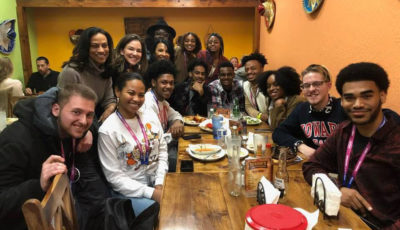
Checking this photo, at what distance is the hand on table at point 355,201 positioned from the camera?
49.5 inches

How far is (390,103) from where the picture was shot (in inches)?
70.7

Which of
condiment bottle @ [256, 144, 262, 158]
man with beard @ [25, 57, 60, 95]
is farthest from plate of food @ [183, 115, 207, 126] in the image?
man with beard @ [25, 57, 60, 95]

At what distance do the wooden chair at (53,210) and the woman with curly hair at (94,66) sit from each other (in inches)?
46.3

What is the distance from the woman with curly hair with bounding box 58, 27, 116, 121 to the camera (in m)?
2.28

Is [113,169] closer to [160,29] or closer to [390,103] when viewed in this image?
[390,103]

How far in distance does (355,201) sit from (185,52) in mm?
2962

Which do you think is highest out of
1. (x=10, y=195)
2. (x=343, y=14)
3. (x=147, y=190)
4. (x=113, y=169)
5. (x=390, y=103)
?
(x=343, y=14)

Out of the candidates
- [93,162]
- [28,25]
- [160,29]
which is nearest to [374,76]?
[93,162]

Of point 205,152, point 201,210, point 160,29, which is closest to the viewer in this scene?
point 201,210

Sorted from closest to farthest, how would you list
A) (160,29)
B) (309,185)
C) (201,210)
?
1. (201,210)
2. (309,185)
3. (160,29)

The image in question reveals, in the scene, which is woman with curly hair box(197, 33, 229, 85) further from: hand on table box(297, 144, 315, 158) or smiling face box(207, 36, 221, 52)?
hand on table box(297, 144, 315, 158)

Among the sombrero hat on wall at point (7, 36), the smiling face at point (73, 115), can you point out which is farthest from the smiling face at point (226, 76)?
the sombrero hat on wall at point (7, 36)

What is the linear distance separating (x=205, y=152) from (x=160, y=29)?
2449 millimetres

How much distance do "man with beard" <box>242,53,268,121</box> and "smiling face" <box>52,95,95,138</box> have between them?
1.99 metres
